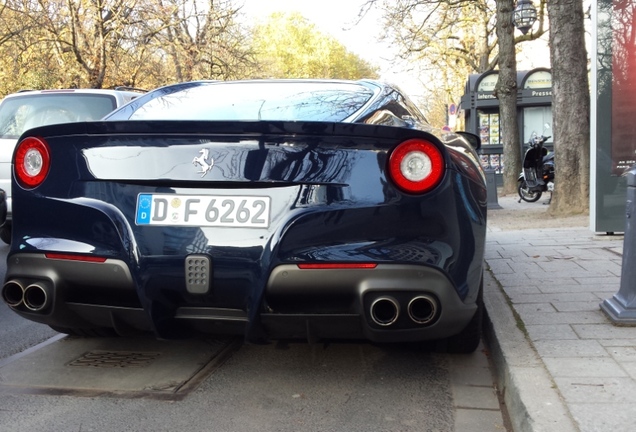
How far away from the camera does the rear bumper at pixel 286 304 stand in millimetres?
2990

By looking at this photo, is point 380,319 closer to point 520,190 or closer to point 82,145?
point 82,145

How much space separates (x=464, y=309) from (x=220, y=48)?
1089 inches

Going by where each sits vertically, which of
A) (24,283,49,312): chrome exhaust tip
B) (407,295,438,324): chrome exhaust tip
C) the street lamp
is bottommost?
(407,295,438,324): chrome exhaust tip

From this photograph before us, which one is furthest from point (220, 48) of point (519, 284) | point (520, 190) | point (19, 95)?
point (519, 284)

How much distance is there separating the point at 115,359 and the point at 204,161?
4.98ft

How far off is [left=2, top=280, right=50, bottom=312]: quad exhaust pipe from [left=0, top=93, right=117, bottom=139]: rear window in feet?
19.6

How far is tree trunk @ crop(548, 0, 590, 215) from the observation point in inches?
403

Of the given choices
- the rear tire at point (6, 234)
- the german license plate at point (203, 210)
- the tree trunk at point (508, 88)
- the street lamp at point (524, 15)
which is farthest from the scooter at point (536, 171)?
the german license plate at point (203, 210)

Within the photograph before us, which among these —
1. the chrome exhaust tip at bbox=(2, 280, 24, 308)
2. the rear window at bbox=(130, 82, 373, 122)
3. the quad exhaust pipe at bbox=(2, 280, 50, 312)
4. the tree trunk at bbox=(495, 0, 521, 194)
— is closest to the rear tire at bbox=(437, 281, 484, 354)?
the rear window at bbox=(130, 82, 373, 122)

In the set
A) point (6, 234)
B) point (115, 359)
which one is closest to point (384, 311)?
point (115, 359)

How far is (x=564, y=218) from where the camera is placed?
10438 mm

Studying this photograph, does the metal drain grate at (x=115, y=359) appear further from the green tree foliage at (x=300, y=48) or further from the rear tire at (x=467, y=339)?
the green tree foliage at (x=300, y=48)

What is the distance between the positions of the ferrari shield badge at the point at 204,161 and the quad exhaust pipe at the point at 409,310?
928mm

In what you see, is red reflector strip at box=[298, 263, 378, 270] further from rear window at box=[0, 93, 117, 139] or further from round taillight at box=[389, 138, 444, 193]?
rear window at box=[0, 93, 117, 139]
